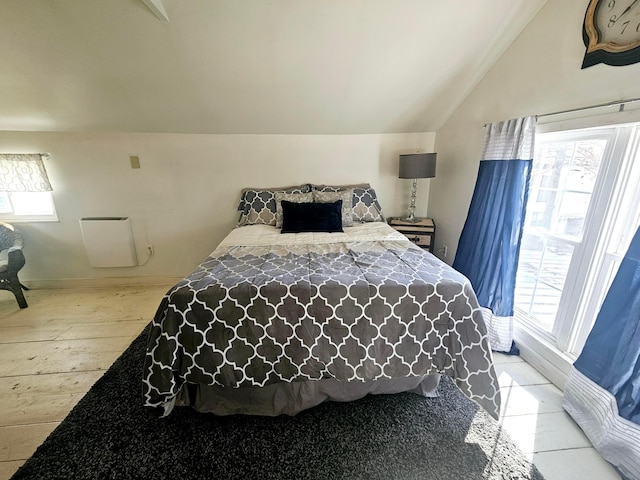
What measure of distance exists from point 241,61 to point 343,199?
147 centimetres

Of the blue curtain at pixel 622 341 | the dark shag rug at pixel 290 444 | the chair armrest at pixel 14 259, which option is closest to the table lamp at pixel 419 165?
the blue curtain at pixel 622 341

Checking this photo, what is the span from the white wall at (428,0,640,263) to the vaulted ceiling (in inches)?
5.6

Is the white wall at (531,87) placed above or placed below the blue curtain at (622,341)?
above

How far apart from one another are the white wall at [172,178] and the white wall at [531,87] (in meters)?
0.63

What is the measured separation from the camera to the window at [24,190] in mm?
2744

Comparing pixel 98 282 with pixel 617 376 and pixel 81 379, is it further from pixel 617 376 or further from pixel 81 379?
pixel 617 376

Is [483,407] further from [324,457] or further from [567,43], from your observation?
[567,43]

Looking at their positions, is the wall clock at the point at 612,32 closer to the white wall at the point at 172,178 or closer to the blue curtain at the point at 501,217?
the blue curtain at the point at 501,217

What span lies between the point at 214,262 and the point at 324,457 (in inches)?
48.7

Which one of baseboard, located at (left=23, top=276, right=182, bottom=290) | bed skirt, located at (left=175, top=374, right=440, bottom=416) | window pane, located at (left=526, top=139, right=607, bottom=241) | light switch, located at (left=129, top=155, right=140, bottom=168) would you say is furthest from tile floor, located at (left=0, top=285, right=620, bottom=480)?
light switch, located at (left=129, top=155, right=140, bottom=168)

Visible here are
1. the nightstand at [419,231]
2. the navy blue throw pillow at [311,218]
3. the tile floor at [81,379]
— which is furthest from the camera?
the nightstand at [419,231]

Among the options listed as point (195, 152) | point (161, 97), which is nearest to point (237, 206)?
point (195, 152)

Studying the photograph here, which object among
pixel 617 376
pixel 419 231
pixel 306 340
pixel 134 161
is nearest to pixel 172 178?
pixel 134 161

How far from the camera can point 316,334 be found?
4.65ft
